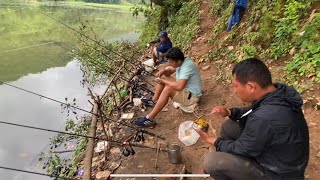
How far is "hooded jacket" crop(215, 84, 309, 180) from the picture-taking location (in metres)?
2.27

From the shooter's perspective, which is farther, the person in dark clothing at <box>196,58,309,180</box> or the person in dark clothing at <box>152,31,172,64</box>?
the person in dark clothing at <box>152,31,172,64</box>

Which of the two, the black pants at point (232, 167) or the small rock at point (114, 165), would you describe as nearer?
the black pants at point (232, 167)

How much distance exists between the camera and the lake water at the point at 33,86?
23.0 ft

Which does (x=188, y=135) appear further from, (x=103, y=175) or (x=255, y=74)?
(x=255, y=74)

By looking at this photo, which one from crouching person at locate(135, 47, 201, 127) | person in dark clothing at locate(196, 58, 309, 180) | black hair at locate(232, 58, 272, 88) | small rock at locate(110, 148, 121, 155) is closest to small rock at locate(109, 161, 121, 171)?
small rock at locate(110, 148, 121, 155)

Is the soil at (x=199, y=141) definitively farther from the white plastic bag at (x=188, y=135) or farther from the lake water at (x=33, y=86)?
the lake water at (x=33, y=86)

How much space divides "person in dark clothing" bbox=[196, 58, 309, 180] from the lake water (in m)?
4.39

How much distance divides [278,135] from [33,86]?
10.2m

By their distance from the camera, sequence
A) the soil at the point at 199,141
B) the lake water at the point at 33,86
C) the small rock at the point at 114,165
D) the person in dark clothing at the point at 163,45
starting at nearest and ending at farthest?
the soil at the point at 199,141 < the small rock at the point at 114,165 < the lake water at the point at 33,86 < the person in dark clothing at the point at 163,45

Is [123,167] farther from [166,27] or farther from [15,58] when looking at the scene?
[15,58]

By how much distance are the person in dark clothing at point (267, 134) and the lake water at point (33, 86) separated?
4.39 meters

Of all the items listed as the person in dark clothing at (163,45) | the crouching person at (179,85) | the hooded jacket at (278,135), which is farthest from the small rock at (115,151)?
the person in dark clothing at (163,45)

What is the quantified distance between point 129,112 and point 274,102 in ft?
14.0

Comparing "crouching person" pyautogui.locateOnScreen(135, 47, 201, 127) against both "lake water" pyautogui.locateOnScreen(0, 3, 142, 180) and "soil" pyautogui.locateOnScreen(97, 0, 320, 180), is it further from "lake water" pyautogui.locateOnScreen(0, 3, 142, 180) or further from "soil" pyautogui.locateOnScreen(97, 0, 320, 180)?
"lake water" pyautogui.locateOnScreen(0, 3, 142, 180)
